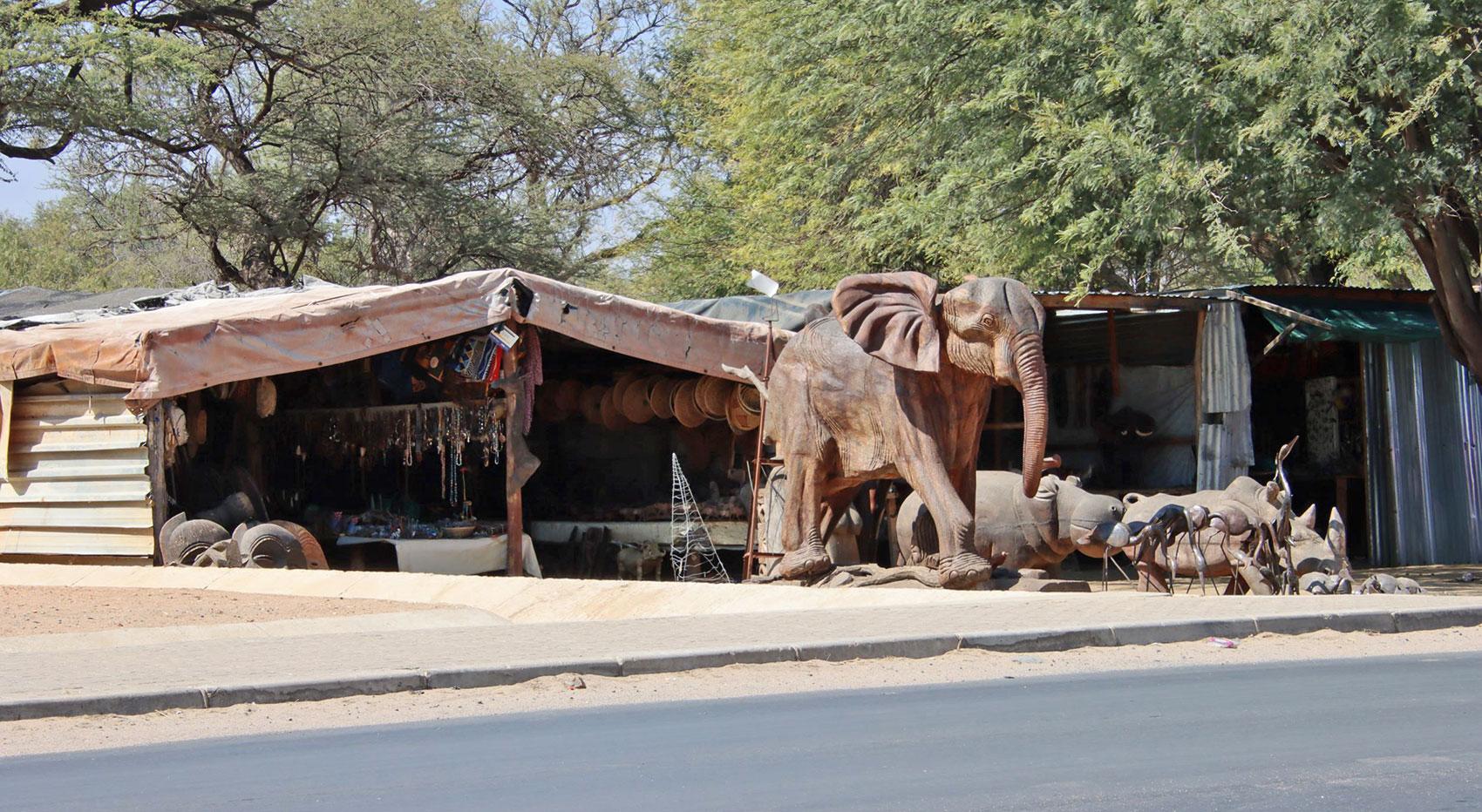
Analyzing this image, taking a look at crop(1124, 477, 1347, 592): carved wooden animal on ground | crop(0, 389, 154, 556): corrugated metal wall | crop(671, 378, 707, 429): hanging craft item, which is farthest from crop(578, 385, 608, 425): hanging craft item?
crop(1124, 477, 1347, 592): carved wooden animal on ground

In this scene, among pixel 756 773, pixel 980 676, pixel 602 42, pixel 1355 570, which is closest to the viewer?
pixel 756 773

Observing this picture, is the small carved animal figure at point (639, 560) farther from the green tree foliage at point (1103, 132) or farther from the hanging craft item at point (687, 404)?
the green tree foliage at point (1103, 132)

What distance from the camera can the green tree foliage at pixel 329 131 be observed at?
80.9 feet

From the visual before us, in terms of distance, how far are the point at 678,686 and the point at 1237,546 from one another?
18.9 ft

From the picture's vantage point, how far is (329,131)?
96.7 feet

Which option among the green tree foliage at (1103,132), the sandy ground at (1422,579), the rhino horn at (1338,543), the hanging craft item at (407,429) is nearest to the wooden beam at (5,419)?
the hanging craft item at (407,429)

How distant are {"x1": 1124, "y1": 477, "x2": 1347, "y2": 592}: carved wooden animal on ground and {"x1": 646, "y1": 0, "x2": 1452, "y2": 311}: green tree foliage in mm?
2889

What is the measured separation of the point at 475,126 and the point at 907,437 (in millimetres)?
20738

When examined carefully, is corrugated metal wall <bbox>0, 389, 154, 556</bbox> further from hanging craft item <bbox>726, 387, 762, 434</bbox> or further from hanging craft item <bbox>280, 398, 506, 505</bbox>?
hanging craft item <bbox>726, 387, 762, 434</bbox>

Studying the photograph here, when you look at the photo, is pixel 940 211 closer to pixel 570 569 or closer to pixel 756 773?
pixel 570 569

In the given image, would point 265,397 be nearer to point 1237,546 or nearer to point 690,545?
point 690,545

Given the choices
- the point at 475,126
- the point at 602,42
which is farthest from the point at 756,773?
the point at 602,42

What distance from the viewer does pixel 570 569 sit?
19047mm

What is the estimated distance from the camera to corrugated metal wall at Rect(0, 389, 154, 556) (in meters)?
15.5
